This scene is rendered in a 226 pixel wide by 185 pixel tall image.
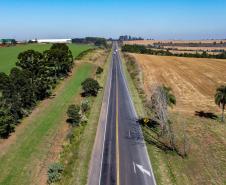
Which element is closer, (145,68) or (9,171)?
(9,171)

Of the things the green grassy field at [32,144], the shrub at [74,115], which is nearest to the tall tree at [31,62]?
the green grassy field at [32,144]

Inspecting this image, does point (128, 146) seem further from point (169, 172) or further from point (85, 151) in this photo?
point (169, 172)

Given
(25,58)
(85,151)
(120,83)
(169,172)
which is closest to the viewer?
(169,172)

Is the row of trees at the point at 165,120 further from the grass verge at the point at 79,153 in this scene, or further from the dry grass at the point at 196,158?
the grass verge at the point at 79,153

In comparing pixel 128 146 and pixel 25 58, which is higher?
pixel 25 58

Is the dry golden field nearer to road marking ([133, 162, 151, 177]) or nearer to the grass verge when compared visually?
the grass verge

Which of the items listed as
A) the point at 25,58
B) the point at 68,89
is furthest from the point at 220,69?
the point at 25,58

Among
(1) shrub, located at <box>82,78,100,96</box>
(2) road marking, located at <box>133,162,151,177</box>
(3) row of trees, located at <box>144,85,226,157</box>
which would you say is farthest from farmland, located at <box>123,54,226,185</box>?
(1) shrub, located at <box>82,78,100,96</box>
